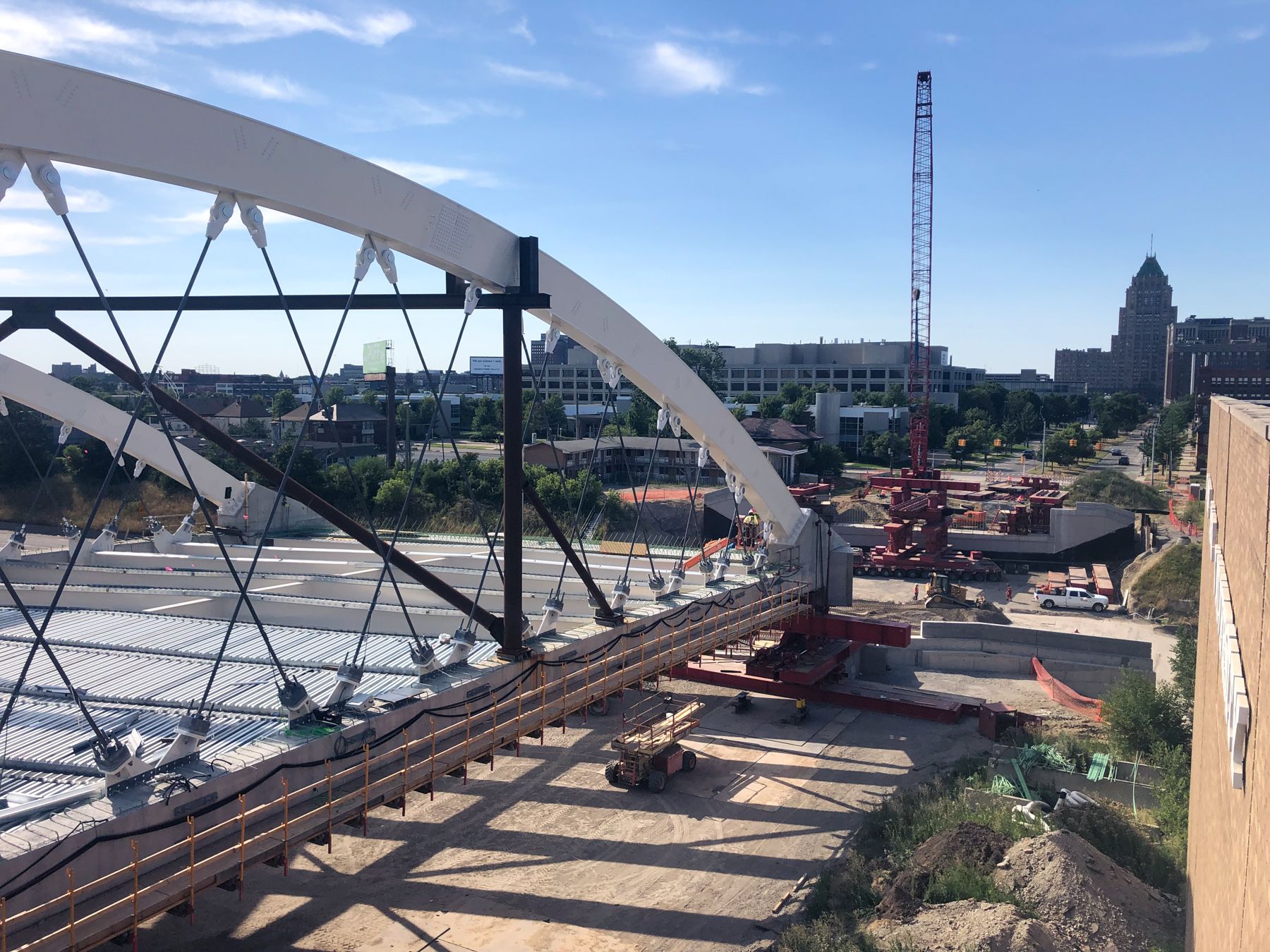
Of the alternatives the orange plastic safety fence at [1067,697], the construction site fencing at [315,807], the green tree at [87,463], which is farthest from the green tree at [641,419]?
the construction site fencing at [315,807]

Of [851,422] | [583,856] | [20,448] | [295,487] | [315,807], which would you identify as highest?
[851,422]

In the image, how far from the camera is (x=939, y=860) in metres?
14.1

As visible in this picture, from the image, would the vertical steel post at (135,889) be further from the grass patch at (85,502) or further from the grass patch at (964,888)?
the grass patch at (85,502)

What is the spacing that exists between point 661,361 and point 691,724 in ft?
25.3

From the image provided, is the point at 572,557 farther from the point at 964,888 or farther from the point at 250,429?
the point at 250,429

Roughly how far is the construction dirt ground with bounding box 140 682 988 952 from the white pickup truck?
50.8ft

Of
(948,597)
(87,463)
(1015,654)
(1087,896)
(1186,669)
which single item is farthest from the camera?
(87,463)

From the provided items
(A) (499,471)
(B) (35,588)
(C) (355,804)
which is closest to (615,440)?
(A) (499,471)

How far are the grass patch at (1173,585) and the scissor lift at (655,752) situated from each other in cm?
2199

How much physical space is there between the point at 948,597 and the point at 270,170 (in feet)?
97.7

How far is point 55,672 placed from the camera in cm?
1545

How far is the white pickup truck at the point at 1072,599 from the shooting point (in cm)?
3462

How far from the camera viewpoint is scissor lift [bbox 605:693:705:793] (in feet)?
61.7

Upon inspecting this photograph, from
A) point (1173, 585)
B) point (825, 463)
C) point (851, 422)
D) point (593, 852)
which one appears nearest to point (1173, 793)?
point (593, 852)
